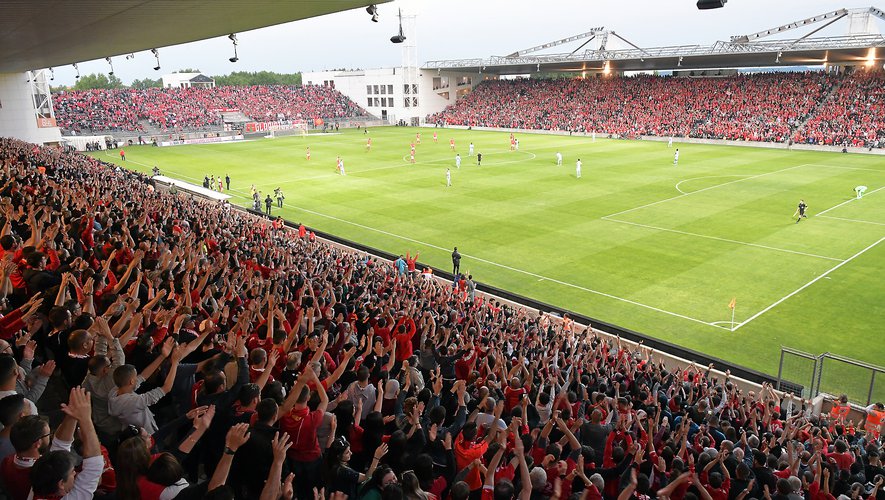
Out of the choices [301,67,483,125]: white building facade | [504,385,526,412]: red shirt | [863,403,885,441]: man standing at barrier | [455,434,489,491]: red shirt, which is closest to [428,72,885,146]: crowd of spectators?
[301,67,483,125]: white building facade

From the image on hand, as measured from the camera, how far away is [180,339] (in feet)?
20.6

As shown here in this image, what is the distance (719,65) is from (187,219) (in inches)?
2619

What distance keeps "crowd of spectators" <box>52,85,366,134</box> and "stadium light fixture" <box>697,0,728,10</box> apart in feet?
208

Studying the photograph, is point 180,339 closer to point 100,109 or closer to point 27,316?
point 27,316

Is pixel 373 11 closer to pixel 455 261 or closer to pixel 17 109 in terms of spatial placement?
pixel 455 261

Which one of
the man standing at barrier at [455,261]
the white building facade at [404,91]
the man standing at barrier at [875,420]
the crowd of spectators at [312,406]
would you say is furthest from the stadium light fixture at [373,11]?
the white building facade at [404,91]

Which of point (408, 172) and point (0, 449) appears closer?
point (0, 449)

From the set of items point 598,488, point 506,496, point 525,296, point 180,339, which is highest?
point 180,339

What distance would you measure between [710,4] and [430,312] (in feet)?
28.8

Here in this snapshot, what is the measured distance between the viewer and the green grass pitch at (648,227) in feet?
58.3

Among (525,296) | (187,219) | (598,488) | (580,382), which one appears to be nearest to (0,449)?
(598,488)

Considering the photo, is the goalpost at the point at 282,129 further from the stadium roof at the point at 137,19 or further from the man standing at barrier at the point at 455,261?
the man standing at barrier at the point at 455,261

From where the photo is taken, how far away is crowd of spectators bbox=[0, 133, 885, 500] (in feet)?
12.7

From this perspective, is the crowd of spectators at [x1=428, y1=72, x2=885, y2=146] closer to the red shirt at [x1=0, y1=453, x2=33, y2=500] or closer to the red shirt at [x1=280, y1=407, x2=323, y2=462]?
the red shirt at [x1=280, y1=407, x2=323, y2=462]
